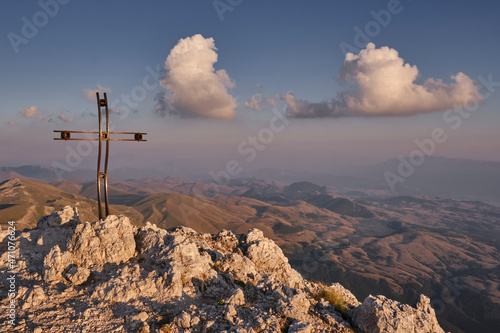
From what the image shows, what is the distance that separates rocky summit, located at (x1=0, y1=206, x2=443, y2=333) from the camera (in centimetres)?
1046

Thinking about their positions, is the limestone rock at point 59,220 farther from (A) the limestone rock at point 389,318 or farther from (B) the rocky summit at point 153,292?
(A) the limestone rock at point 389,318

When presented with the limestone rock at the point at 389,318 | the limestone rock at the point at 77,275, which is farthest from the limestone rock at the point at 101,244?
the limestone rock at the point at 389,318

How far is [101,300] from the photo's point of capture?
11.5 meters

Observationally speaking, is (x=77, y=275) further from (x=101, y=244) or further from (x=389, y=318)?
(x=389, y=318)

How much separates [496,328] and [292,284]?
10449 inches

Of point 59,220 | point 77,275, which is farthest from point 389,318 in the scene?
point 59,220

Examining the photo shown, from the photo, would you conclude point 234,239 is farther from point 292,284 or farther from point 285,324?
point 285,324

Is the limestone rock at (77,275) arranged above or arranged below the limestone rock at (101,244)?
below

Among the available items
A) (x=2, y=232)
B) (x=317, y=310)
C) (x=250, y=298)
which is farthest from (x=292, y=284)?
(x=2, y=232)

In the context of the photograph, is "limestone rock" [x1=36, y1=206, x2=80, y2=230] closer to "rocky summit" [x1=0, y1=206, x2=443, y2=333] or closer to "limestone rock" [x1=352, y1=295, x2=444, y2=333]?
"rocky summit" [x1=0, y1=206, x2=443, y2=333]

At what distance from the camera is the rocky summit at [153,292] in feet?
34.3

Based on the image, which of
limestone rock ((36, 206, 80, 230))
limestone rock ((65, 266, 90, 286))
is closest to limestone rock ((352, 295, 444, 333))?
limestone rock ((65, 266, 90, 286))

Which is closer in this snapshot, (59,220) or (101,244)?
(101,244)

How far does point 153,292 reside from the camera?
12.4 meters
